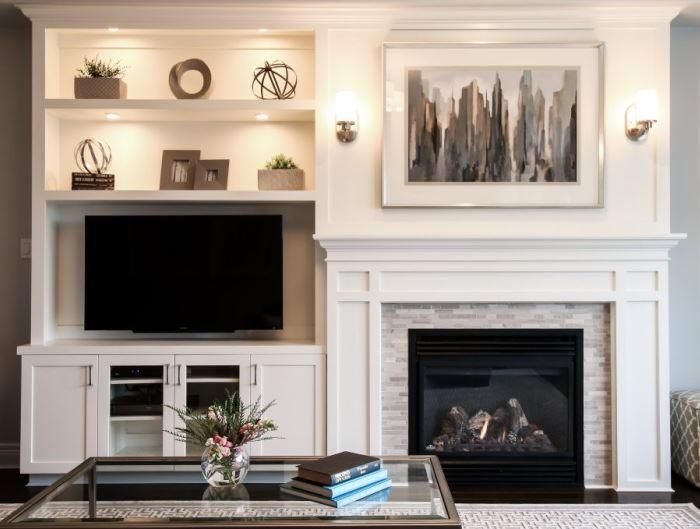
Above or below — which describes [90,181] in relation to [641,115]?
below

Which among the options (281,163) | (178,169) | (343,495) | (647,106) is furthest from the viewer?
(178,169)

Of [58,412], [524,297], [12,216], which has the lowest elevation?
[58,412]

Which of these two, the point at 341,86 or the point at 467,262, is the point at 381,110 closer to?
Result: the point at 341,86

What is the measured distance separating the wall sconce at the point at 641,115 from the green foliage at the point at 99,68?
2790 mm

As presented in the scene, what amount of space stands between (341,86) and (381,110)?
0.83ft

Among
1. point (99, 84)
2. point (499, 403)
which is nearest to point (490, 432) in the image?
point (499, 403)

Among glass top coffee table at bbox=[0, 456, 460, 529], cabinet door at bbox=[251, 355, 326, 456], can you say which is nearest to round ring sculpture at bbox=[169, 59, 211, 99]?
cabinet door at bbox=[251, 355, 326, 456]

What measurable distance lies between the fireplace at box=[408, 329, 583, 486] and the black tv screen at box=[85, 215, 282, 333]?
0.92 metres

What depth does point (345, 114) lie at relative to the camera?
146 inches

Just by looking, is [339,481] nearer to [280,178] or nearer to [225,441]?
[225,441]

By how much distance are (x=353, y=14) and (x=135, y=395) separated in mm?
2328

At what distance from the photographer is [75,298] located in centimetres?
405

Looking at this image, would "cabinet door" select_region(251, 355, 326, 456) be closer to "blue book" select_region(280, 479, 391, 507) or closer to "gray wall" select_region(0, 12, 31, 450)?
"blue book" select_region(280, 479, 391, 507)

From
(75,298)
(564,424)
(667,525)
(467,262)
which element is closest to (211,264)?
(75,298)
